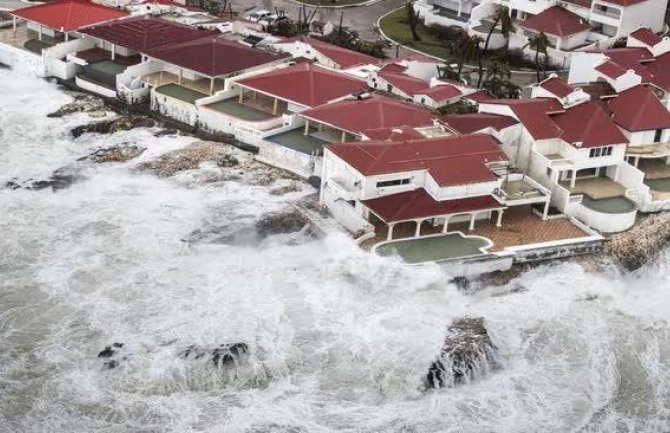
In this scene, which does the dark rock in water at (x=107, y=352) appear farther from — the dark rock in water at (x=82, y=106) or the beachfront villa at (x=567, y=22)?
the beachfront villa at (x=567, y=22)

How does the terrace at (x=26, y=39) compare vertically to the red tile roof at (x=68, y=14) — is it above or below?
below

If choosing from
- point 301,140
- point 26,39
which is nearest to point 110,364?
point 301,140

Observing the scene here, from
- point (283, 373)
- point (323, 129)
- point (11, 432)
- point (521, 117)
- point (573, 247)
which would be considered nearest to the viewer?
point (11, 432)

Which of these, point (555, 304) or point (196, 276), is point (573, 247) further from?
point (196, 276)

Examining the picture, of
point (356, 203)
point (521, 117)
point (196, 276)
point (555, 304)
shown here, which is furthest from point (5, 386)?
point (521, 117)

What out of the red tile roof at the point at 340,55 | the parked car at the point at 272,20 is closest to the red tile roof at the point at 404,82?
the red tile roof at the point at 340,55

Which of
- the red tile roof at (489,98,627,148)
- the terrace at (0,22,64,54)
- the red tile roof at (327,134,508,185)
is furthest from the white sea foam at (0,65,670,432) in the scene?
the terrace at (0,22,64,54)

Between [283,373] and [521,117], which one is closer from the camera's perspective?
[283,373]
